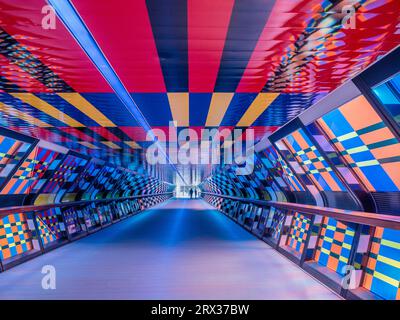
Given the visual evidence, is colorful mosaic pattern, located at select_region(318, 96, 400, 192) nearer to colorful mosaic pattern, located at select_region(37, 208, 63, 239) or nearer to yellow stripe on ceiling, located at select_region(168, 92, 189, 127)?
yellow stripe on ceiling, located at select_region(168, 92, 189, 127)

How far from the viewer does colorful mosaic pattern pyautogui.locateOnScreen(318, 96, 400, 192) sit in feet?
10.6

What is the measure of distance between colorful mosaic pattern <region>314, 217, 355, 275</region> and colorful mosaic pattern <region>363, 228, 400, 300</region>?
48cm

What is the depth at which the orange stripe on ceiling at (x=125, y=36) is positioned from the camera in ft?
6.54

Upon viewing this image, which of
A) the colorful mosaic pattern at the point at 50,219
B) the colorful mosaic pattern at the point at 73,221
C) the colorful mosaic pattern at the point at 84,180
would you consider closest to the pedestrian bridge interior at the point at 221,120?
the colorful mosaic pattern at the point at 50,219

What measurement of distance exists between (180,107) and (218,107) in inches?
22.9

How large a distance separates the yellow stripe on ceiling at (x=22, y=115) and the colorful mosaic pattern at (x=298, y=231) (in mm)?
5099

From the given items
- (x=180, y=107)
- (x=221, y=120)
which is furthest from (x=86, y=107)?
(x=221, y=120)

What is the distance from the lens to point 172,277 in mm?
4188

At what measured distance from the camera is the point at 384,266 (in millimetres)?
3453

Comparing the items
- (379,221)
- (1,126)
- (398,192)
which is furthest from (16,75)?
(398,192)

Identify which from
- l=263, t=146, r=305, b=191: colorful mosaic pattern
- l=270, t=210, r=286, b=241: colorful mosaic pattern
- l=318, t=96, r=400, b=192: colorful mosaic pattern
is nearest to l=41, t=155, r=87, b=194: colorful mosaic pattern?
l=263, t=146, r=305, b=191: colorful mosaic pattern

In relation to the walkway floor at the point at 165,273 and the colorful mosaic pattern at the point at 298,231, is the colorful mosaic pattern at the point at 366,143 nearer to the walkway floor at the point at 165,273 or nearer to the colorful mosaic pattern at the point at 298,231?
the walkway floor at the point at 165,273
